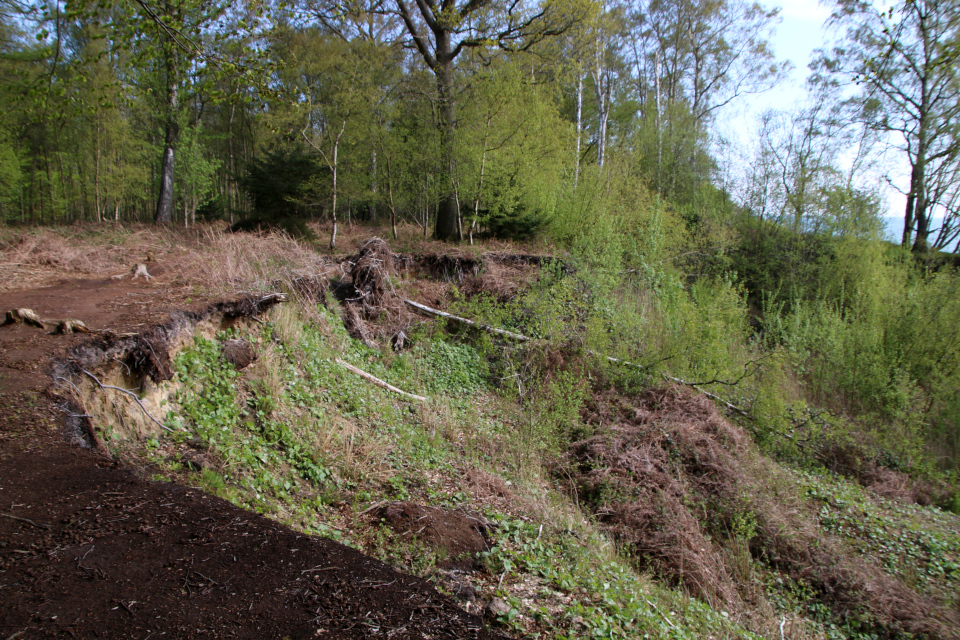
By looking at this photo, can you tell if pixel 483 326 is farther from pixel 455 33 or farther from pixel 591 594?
pixel 455 33

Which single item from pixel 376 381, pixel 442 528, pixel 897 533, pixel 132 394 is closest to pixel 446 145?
pixel 376 381

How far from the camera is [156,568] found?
91.4 inches

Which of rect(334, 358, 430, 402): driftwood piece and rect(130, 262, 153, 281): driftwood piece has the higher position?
rect(130, 262, 153, 281): driftwood piece

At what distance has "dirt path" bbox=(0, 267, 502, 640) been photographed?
203cm

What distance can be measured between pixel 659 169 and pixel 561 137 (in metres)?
9.39

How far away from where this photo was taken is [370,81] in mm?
13695

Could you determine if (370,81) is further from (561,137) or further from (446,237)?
(561,137)

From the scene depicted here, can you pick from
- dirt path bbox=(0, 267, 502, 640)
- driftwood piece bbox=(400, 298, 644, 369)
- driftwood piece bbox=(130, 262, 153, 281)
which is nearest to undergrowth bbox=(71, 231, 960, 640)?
driftwood piece bbox=(400, 298, 644, 369)

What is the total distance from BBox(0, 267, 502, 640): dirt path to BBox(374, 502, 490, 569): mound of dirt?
3.44 feet

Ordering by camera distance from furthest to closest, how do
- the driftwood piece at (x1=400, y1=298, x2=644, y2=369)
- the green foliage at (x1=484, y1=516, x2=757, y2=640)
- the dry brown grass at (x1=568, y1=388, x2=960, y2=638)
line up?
the driftwood piece at (x1=400, y1=298, x2=644, y2=369) → the dry brown grass at (x1=568, y1=388, x2=960, y2=638) → the green foliage at (x1=484, y1=516, x2=757, y2=640)

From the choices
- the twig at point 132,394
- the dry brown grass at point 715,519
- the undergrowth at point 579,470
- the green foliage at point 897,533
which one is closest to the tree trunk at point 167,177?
the undergrowth at point 579,470

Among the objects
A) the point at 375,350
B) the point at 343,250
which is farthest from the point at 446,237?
Answer: the point at 375,350

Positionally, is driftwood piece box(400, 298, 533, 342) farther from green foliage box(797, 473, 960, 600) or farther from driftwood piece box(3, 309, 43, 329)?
driftwood piece box(3, 309, 43, 329)

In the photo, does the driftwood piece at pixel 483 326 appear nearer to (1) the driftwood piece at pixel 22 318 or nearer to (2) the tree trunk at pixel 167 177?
(1) the driftwood piece at pixel 22 318
